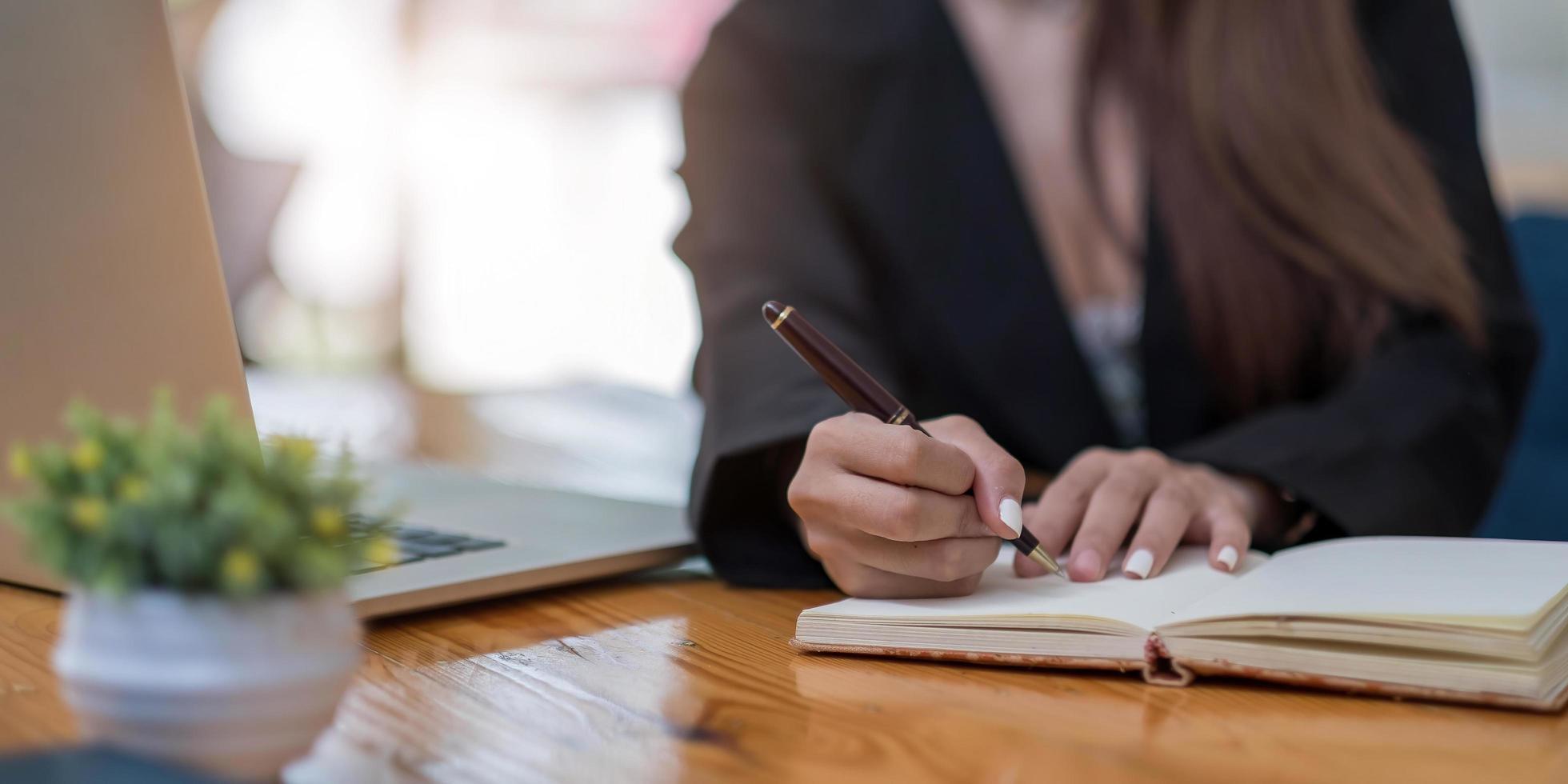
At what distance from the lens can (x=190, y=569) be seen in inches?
11.0

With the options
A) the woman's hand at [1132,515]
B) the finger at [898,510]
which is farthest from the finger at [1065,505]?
the finger at [898,510]

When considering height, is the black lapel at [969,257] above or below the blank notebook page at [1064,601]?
above

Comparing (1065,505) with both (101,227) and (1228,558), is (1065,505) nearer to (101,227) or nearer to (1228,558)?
(1228,558)

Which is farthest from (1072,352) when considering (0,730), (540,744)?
(0,730)

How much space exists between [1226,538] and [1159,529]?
0.13 feet

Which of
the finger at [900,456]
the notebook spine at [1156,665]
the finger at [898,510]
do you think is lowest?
the notebook spine at [1156,665]

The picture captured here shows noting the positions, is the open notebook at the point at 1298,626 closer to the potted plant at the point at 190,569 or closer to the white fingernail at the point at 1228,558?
the white fingernail at the point at 1228,558

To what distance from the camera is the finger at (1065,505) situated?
694mm

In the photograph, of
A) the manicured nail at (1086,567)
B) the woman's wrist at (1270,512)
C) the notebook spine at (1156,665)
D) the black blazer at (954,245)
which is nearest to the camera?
the notebook spine at (1156,665)

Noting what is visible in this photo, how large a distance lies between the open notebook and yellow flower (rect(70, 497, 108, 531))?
0.37m

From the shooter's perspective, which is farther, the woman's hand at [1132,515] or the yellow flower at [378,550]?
the woman's hand at [1132,515]

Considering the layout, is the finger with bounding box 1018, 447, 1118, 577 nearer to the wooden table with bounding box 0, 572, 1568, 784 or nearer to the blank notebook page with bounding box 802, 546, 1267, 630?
the blank notebook page with bounding box 802, 546, 1267, 630

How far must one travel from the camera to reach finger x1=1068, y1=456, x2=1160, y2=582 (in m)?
0.64

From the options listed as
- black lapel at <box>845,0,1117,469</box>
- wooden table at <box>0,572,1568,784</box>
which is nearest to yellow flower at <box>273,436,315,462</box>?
wooden table at <box>0,572,1568,784</box>
